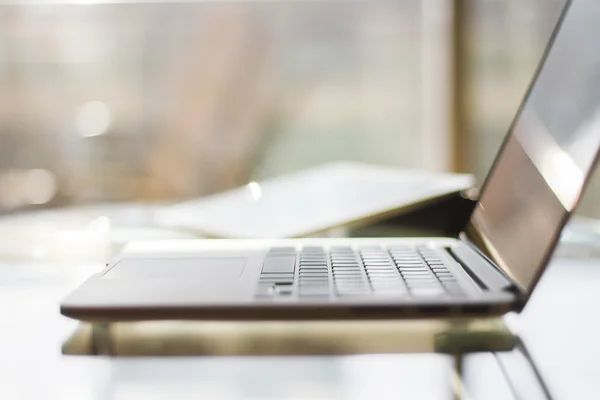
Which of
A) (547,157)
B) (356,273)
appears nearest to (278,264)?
(356,273)

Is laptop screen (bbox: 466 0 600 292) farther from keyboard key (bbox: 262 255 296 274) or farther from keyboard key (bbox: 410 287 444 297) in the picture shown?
keyboard key (bbox: 262 255 296 274)

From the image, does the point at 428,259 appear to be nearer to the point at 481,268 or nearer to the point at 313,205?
the point at 481,268

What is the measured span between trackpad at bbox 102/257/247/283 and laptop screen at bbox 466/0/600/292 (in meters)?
0.23

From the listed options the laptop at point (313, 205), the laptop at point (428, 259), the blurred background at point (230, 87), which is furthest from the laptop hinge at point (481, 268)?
the blurred background at point (230, 87)

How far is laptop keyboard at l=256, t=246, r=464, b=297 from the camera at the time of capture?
0.43 metres

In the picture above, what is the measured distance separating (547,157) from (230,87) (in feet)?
2.94

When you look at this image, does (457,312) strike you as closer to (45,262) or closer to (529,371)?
(529,371)

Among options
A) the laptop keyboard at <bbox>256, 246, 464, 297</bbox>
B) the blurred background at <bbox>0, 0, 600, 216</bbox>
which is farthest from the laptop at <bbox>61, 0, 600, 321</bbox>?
the blurred background at <bbox>0, 0, 600, 216</bbox>

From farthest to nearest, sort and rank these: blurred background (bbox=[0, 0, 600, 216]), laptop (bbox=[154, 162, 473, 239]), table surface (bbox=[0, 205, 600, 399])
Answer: blurred background (bbox=[0, 0, 600, 216])
laptop (bbox=[154, 162, 473, 239])
table surface (bbox=[0, 205, 600, 399])

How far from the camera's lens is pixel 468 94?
1.19 m

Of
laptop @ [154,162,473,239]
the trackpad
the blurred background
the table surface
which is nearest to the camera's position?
the table surface

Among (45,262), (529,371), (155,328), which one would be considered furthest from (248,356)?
(45,262)

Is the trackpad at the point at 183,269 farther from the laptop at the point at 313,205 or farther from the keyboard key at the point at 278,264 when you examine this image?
the laptop at the point at 313,205

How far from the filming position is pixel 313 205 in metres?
0.78
